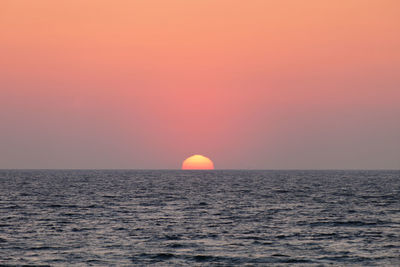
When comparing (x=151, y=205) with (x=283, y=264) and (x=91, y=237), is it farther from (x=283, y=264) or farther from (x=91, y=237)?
(x=283, y=264)

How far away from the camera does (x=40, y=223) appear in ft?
165

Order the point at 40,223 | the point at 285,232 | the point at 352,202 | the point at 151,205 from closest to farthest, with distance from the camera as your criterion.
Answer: the point at 285,232 < the point at 40,223 < the point at 151,205 < the point at 352,202

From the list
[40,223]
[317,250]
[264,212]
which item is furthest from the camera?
[264,212]

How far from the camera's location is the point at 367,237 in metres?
42.8

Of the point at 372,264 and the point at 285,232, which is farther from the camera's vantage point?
the point at 285,232

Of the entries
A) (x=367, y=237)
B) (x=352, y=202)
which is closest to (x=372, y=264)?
(x=367, y=237)

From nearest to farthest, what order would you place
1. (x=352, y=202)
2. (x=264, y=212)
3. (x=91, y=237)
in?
(x=91, y=237), (x=264, y=212), (x=352, y=202)

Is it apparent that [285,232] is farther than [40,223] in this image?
No

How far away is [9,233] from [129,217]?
560 inches

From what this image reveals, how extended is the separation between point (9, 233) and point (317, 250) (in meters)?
22.5

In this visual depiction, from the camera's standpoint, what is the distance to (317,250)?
123ft

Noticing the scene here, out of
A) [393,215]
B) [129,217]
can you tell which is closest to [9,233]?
[129,217]

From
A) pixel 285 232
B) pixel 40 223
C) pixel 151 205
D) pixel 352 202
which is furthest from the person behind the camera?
pixel 352 202

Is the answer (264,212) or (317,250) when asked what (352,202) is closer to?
(264,212)
